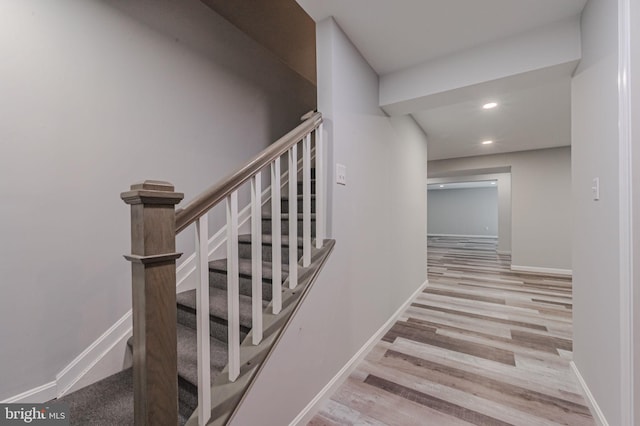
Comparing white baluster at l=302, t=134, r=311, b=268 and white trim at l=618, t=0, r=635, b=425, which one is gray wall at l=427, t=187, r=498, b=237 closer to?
white trim at l=618, t=0, r=635, b=425

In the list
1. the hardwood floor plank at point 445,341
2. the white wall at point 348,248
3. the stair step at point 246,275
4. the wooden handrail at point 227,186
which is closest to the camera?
the wooden handrail at point 227,186

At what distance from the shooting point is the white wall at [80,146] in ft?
4.22

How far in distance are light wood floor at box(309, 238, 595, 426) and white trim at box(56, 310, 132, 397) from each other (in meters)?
1.27

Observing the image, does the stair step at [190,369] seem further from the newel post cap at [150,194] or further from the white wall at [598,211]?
the white wall at [598,211]

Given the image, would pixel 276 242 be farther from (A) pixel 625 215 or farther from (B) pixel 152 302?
(A) pixel 625 215

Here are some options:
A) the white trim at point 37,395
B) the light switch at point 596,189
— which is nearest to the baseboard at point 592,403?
the light switch at point 596,189

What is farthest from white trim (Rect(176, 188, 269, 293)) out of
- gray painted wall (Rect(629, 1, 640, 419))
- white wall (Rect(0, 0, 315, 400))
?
gray painted wall (Rect(629, 1, 640, 419))

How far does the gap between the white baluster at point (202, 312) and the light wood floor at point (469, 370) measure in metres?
0.82

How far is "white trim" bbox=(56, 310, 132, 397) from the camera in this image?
1412 mm

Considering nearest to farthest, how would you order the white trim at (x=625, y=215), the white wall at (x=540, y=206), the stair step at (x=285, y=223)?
the white trim at (x=625, y=215) → the stair step at (x=285, y=223) → the white wall at (x=540, y=206)

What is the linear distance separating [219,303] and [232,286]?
25.9 inches

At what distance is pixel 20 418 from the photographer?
1.17 m

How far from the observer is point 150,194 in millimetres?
783

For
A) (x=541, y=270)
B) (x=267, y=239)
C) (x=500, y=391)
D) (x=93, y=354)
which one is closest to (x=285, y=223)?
(x=267, y=239)
